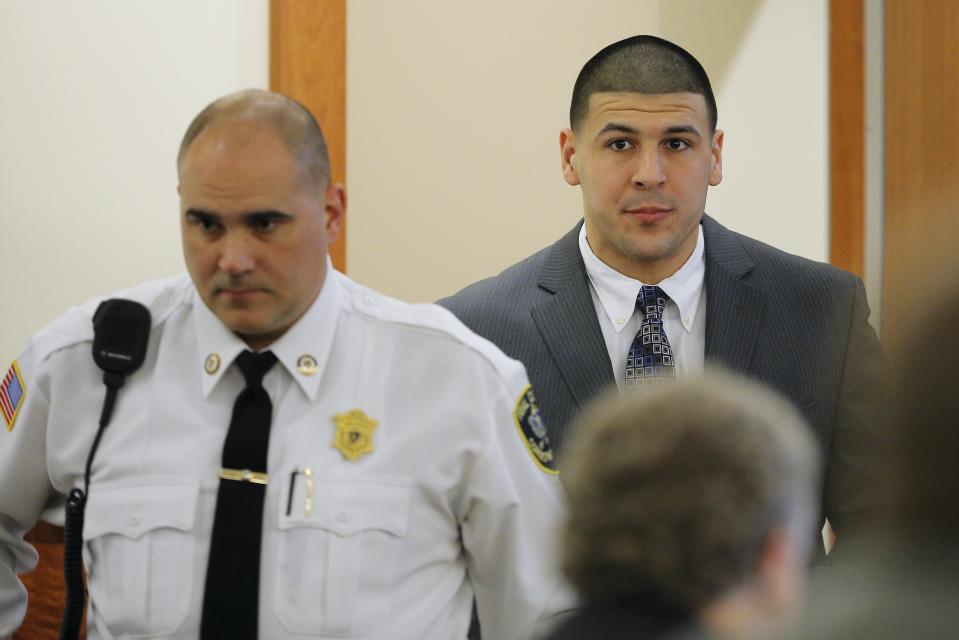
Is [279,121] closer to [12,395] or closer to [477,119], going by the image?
[12,395]

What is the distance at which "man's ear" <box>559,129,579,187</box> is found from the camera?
103 inches

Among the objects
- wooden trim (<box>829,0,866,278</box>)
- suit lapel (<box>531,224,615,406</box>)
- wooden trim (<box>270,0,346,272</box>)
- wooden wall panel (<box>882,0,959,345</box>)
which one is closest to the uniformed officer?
suit lapel (<box>531,224,615,406</box>)

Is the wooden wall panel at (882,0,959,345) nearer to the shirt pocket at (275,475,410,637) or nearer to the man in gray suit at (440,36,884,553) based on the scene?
the man in gray suit at (440,36,884,553)

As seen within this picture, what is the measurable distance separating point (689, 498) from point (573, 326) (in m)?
1.33

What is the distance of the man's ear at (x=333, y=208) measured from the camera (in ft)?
6.33

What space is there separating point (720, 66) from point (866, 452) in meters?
1.80

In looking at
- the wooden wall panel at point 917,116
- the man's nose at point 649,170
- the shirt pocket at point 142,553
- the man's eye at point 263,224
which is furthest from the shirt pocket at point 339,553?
the wooden wall panel at point 917,116

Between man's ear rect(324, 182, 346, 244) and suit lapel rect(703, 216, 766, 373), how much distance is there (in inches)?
29.6

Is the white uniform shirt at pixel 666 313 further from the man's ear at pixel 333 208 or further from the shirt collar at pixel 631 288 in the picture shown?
the man's ear at pixel 333 208

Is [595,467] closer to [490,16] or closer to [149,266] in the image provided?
[149,266]

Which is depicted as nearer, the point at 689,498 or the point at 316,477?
the point at 689,498

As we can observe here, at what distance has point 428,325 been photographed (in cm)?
192

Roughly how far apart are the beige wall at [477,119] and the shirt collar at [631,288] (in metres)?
0.92

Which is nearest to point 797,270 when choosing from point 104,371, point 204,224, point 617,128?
point 617,128
